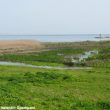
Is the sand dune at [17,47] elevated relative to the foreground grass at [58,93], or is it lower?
lower

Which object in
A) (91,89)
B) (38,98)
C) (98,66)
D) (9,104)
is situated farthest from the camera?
(98,66)

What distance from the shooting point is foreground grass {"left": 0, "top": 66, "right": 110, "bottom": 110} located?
545 inches

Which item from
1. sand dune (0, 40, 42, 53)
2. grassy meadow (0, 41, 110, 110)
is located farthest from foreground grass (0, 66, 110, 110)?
sand dune (0, 40, 42, 53)

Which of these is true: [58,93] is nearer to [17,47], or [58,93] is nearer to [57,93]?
[57,93]

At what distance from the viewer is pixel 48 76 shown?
936 inches

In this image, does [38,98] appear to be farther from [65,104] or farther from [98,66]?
[98,66]

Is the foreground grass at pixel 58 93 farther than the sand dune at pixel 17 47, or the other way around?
the sand dune at pixel 17 47

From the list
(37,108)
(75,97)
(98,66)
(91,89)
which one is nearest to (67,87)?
(91,89)

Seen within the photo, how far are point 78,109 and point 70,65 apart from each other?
84.0 feet

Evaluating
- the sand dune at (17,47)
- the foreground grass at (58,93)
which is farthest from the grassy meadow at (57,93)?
the sand dune at (17,47)

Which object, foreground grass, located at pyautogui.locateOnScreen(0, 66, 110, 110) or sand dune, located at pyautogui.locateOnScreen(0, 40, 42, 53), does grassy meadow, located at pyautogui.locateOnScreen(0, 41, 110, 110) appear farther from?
sand dune, located at pyautogui.locateOnScreen(0, 40, 42, 53)

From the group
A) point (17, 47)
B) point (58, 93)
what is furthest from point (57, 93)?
point (17, 47)

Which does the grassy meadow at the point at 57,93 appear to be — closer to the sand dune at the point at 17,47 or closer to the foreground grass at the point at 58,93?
the foreground grass at the point at 58,93

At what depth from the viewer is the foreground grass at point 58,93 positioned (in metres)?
13.9
